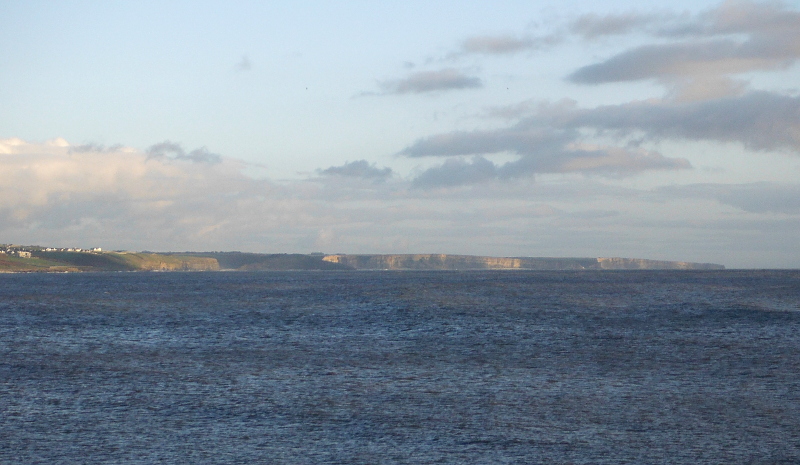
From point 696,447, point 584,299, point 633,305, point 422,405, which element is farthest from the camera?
point 584,299

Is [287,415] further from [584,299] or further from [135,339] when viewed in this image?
[584,299]

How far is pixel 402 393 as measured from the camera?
127 feet

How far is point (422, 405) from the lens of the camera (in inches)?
1401

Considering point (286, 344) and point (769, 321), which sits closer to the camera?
point (286, 344)

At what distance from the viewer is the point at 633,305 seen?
356 ft

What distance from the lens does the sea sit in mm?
27797

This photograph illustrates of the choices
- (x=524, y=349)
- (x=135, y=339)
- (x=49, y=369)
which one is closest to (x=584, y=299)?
(x=524, y=349)

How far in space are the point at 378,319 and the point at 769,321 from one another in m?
40.2

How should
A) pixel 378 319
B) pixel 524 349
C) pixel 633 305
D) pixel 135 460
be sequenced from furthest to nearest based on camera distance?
pixel 633 305, pixel 378 319, pixel 524 349, pixel 135 460

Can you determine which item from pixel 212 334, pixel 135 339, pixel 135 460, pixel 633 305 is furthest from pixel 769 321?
pixel 135 460

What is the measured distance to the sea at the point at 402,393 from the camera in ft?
91.2

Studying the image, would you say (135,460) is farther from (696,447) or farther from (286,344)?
(286,344)

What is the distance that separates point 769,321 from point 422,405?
190ft

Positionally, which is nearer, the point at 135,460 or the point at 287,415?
the point at 135,460
